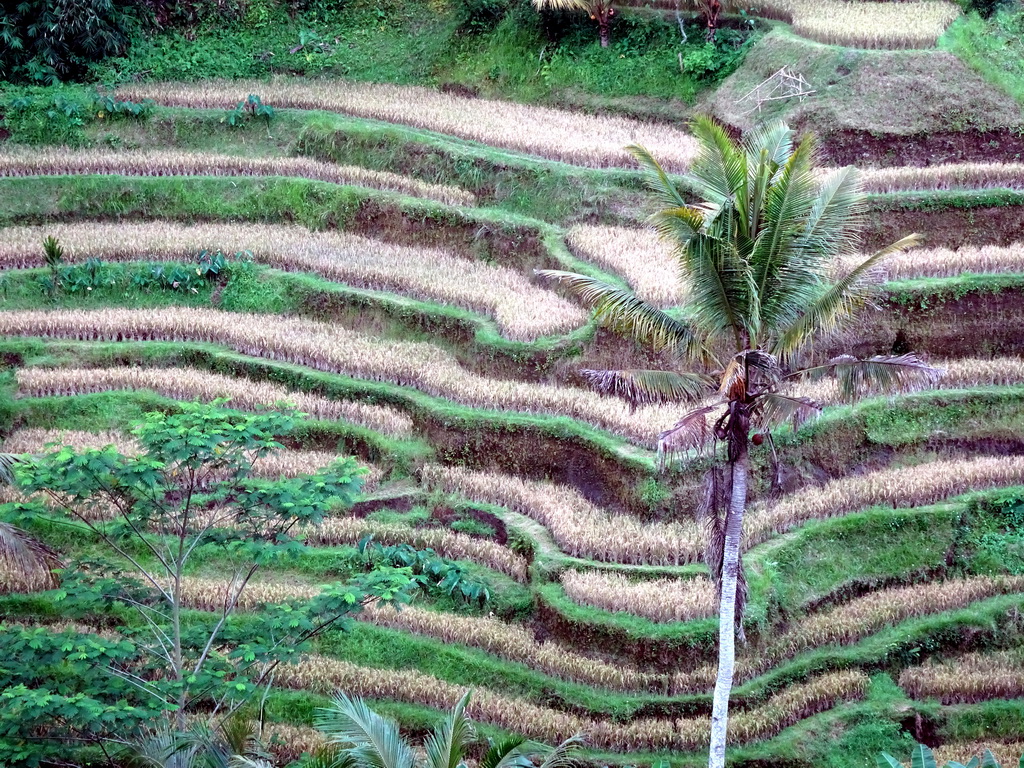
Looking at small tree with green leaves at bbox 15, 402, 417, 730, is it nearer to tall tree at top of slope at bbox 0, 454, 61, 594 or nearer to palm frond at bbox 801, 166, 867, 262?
tall tree at top of slope at bbox 0, 454, 61, 594

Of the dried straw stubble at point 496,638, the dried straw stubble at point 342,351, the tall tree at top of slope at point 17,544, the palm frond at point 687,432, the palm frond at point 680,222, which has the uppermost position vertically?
the palm frond at point 680,222

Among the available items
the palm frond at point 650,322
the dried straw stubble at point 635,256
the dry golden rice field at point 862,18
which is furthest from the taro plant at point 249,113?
the palm frond at point 650,322

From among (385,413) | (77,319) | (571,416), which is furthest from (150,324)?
(571,416)

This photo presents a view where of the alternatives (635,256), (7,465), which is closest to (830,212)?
(7,465)

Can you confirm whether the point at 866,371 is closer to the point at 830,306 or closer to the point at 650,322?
the point at 830,306

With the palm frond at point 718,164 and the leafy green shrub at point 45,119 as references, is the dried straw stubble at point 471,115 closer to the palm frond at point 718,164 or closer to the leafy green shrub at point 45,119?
the leafy green shrub at point 45,119

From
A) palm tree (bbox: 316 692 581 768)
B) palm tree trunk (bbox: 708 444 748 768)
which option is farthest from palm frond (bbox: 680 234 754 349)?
palm tree (bbox: 316 692 581 768)
